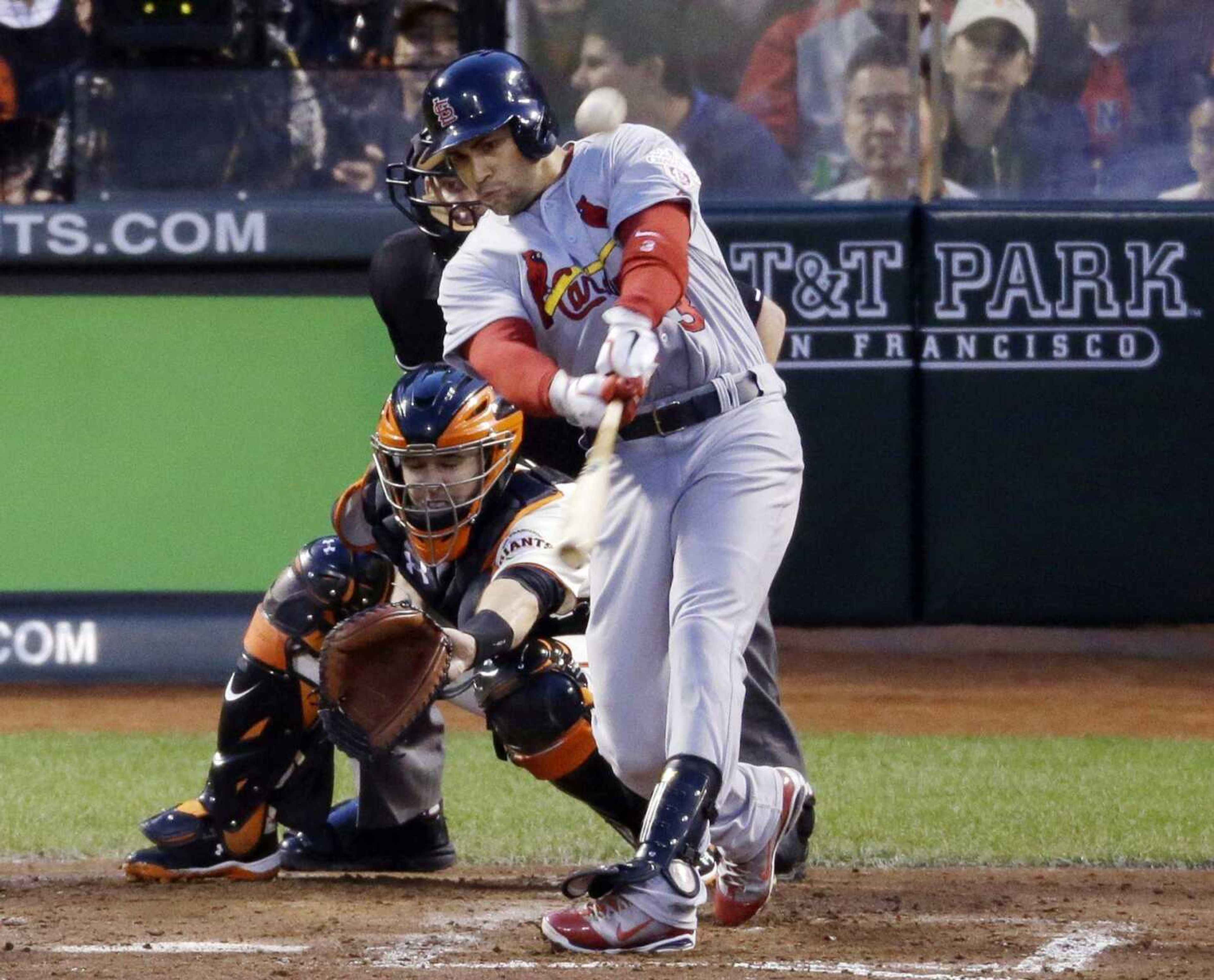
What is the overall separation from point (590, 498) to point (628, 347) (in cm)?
26

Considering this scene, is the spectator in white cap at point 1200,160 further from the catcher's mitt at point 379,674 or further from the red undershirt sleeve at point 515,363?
the catcher's mitt at point 379,674

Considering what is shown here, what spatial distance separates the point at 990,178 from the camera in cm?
805

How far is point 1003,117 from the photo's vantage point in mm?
8148

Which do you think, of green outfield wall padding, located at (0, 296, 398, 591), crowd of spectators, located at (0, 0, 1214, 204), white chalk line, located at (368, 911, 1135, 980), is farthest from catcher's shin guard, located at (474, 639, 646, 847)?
crowd of spectators, located at (0, 0, 1214, 204)

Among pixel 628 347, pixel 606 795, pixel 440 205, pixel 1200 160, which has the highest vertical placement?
pixel 1200 160

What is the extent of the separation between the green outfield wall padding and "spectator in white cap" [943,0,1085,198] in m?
2.45

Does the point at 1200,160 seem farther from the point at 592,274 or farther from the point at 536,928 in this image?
the point at 536,928

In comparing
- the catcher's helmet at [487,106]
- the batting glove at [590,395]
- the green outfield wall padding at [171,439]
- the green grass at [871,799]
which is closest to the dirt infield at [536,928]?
the green grass at [871,799]

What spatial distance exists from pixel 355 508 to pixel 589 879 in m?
1.11

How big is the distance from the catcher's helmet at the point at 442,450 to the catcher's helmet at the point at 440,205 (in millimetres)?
630

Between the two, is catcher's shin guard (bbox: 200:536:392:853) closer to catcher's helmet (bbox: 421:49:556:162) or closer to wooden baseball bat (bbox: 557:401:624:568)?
wooden baseball bat (bbox: 557:401:624:568)

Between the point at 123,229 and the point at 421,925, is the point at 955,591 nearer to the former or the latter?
the point at 123,229

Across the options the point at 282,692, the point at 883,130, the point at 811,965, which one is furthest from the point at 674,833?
the point at 883,130

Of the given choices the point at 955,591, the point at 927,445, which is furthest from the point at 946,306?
the point at 955,591
